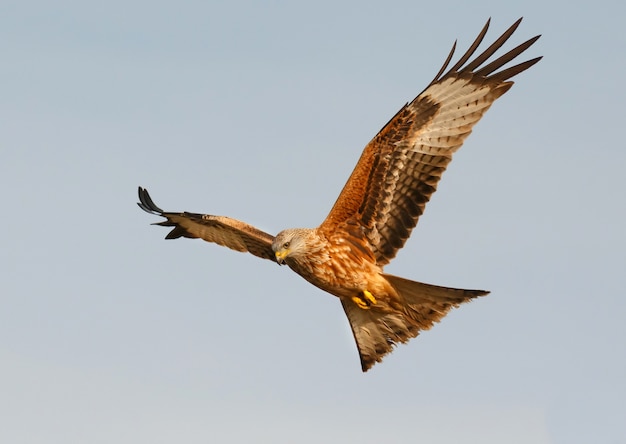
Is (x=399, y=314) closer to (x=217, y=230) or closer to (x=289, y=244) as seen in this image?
(x=289, y=244)

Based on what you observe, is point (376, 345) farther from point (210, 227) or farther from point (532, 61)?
point (532, 61)

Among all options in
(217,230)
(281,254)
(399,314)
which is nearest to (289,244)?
(281,254)

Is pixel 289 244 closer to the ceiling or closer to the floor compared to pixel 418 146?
closer to the floor

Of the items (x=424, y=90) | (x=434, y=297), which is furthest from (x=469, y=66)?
(x=434, y=297)

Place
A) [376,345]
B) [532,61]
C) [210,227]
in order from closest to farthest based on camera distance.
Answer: [532,61] → [376,345] → [210,227]

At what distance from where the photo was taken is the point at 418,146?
1351cm

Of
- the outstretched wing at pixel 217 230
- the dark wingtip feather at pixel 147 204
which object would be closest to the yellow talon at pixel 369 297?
the outstretched wing at pixel 217 230

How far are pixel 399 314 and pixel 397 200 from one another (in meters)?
1.35

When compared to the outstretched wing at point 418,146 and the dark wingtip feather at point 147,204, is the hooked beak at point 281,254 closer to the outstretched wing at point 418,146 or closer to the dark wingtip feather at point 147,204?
the outstretched wing at point 418,146

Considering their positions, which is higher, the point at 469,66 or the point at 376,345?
the point at 469,66

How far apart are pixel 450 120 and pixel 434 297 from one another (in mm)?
2002

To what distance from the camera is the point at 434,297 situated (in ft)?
44.1

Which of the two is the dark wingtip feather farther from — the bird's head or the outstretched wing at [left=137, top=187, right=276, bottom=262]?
the bird's head

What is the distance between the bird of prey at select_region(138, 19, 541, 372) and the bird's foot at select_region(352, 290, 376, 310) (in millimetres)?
11
